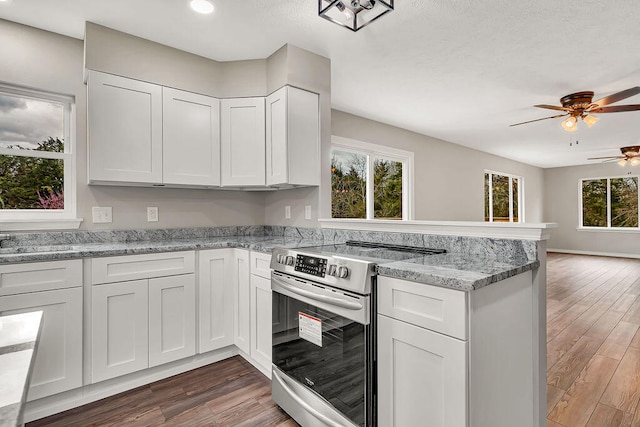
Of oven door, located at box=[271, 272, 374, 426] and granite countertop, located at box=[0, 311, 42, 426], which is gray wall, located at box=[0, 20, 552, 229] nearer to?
oven door, located at box=[271, 272, 374, 426]

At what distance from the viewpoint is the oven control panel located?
166cm

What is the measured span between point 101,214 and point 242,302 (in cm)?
127

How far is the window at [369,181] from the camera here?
176 inches

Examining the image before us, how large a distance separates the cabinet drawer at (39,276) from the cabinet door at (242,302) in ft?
3.22

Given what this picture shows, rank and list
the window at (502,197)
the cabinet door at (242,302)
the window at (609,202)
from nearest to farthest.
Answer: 1. the cabinet door at (242,302)
2. the window at (502,197)
3. the window at (609,202)

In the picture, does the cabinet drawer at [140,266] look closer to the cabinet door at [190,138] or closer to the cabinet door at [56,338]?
the cabinet door at [56,338]

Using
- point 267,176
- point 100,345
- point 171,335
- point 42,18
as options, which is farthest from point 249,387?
point 42,18

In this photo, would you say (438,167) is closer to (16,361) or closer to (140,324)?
(140,324)

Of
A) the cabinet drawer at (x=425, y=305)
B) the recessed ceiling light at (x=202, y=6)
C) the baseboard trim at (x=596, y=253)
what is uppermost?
the recessed ceiling light at (x=202, y=6)

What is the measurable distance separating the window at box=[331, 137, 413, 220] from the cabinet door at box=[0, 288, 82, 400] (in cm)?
277

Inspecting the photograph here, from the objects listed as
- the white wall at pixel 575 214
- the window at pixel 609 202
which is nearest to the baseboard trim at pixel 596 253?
the white wall at pixel 575 214

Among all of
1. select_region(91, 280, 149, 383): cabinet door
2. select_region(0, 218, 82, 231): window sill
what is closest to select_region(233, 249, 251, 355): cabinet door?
select_region(91, 280, 149, 383): cabinet door

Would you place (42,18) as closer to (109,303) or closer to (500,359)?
(109,303)

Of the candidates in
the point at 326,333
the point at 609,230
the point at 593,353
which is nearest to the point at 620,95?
the point at 593,353
